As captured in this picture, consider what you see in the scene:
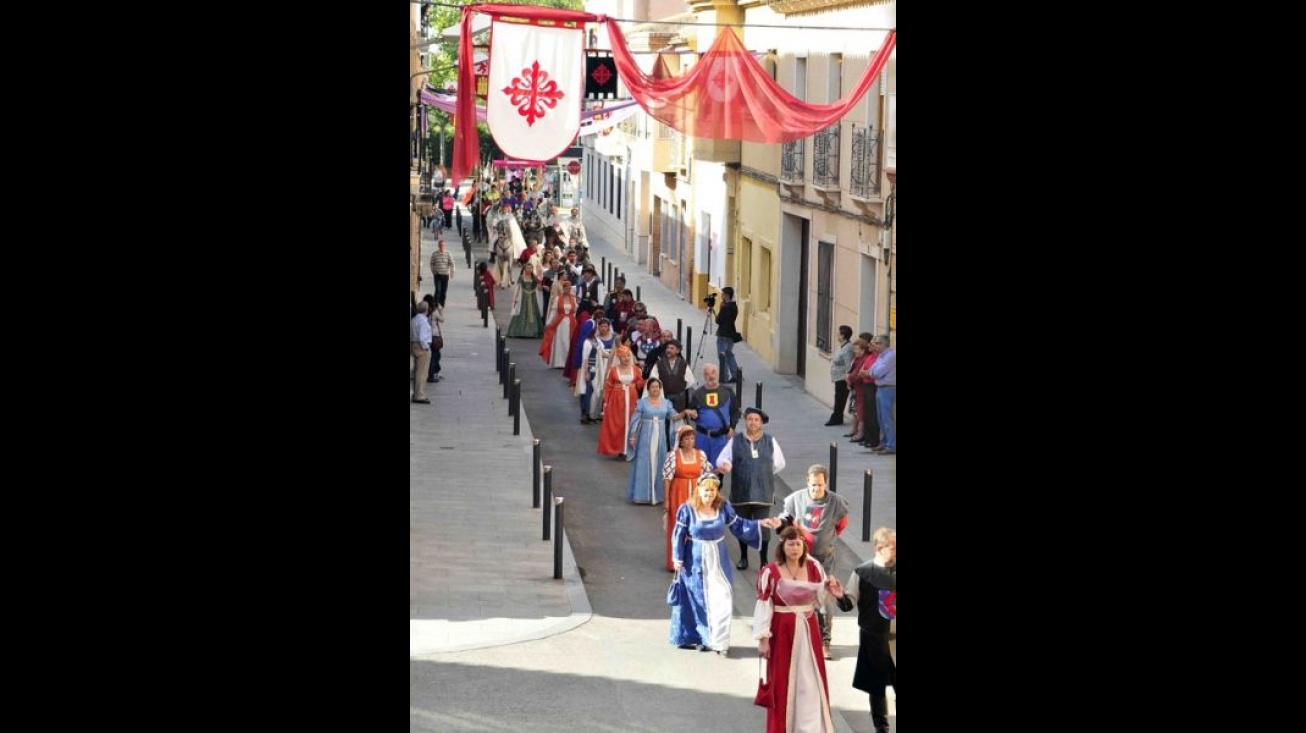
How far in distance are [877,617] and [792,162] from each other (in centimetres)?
1820

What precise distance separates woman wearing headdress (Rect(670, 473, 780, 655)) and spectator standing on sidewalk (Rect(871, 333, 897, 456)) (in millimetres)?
8207

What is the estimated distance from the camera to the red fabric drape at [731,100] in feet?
46.3

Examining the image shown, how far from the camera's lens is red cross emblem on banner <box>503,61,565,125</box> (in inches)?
544

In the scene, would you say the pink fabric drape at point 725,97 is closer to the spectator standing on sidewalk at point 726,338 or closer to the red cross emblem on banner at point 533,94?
the red cross emblem on banner at point 533,94

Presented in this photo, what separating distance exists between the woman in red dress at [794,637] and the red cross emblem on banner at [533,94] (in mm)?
4634

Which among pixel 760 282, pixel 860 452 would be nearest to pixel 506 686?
pixel 860 452

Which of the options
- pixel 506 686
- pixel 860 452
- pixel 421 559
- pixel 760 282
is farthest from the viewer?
pixel 760 282

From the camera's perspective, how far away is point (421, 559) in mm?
14922
